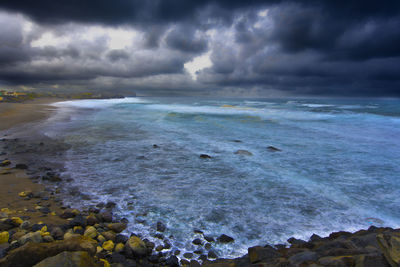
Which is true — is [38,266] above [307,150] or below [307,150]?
above

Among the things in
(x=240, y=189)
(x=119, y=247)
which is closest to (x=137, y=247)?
(x=119, y=247)

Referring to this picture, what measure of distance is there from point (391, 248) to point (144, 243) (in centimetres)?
419

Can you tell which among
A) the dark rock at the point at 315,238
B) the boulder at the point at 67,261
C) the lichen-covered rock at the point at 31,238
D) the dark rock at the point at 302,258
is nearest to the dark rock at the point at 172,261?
the boulder at the point at 67,261

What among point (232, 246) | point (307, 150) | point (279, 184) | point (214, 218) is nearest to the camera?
point (232, 246)

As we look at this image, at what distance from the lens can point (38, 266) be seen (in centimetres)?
272

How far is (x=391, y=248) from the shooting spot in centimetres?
276

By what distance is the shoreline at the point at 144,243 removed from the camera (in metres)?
3.11

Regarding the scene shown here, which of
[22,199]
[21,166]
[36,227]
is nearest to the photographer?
[36,227]

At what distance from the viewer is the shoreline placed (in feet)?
10.2

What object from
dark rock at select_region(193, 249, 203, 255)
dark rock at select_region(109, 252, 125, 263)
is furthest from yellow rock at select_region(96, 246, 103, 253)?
dark rock at select_region(193, 249, 203, 255)

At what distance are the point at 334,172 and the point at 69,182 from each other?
1192 centimetres

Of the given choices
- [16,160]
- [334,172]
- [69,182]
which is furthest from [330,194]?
[16,160]

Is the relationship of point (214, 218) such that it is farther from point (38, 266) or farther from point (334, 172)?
point (334, 172)

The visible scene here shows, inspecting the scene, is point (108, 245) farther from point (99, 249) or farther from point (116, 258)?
point (116, 258)
